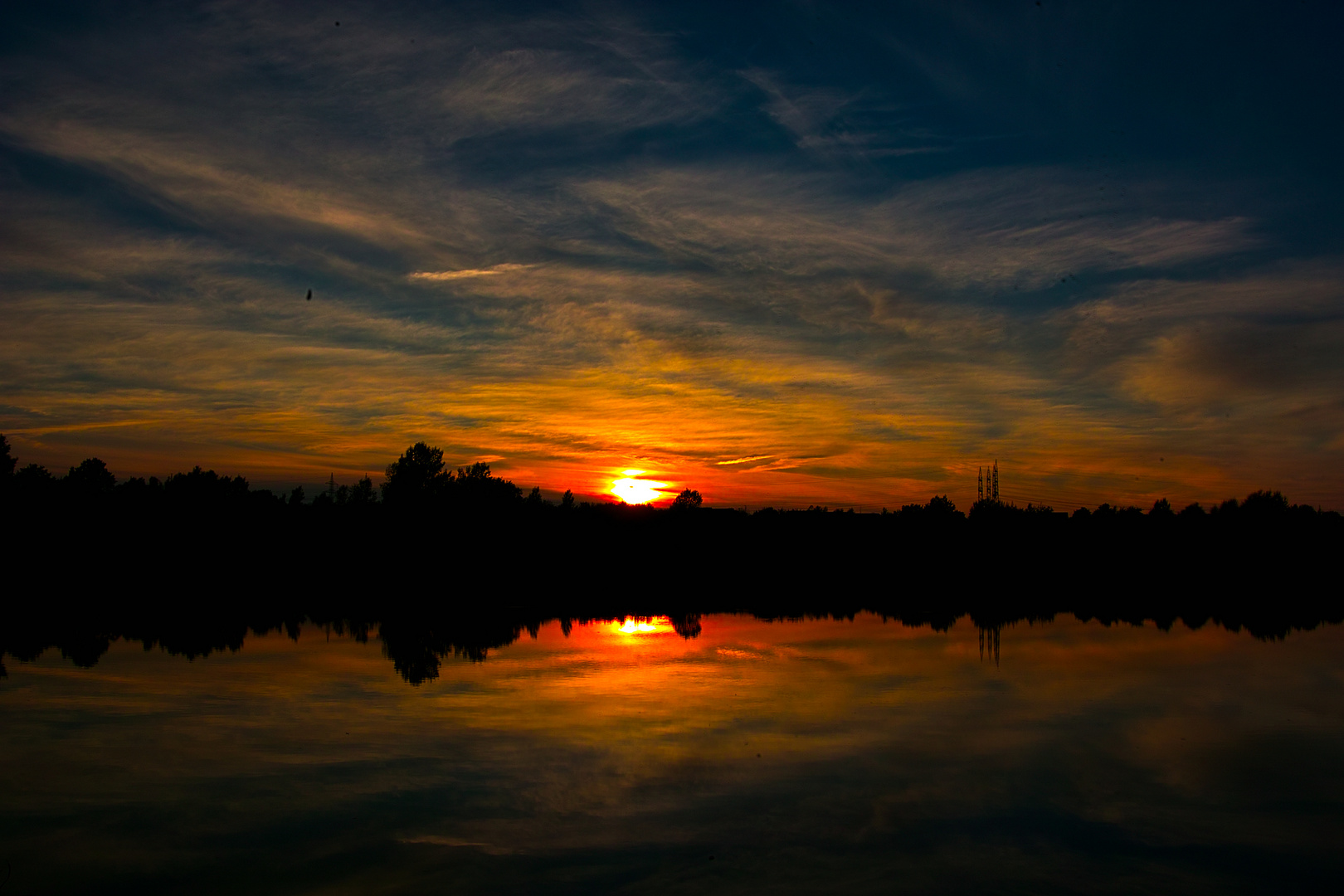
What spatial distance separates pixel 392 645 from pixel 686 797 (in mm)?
20186

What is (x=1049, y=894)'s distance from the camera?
32.9 ft

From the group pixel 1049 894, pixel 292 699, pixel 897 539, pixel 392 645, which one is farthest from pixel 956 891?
pixel 897 539

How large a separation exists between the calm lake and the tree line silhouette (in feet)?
96.0

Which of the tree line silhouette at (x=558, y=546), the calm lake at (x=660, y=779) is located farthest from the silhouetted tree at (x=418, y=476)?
the calm lake at (x=660, y=779)

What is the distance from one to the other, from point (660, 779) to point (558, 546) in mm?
64203

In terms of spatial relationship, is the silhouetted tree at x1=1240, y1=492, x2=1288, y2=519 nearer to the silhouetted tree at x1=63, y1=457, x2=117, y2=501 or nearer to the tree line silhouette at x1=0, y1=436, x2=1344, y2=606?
the tree line silhouette at x1=0, y1=436, x2=1344, y2=606

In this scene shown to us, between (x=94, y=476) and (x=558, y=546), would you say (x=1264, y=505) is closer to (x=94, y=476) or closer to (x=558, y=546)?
(x=558, y=546)

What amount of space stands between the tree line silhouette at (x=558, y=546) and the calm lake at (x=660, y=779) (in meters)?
Result: 29.3

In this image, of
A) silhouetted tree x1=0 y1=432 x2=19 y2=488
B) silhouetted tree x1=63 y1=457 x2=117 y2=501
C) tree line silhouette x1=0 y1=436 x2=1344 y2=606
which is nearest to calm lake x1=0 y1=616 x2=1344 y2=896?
tree line silhouette x1=0 y1=436 x2=1344 y2=606

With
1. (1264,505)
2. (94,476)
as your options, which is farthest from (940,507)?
(94,476)

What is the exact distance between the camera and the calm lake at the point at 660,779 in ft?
34.9

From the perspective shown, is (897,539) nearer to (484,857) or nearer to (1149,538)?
(1149,538)

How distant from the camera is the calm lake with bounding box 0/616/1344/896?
1064 cm

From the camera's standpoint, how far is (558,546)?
77.5m
